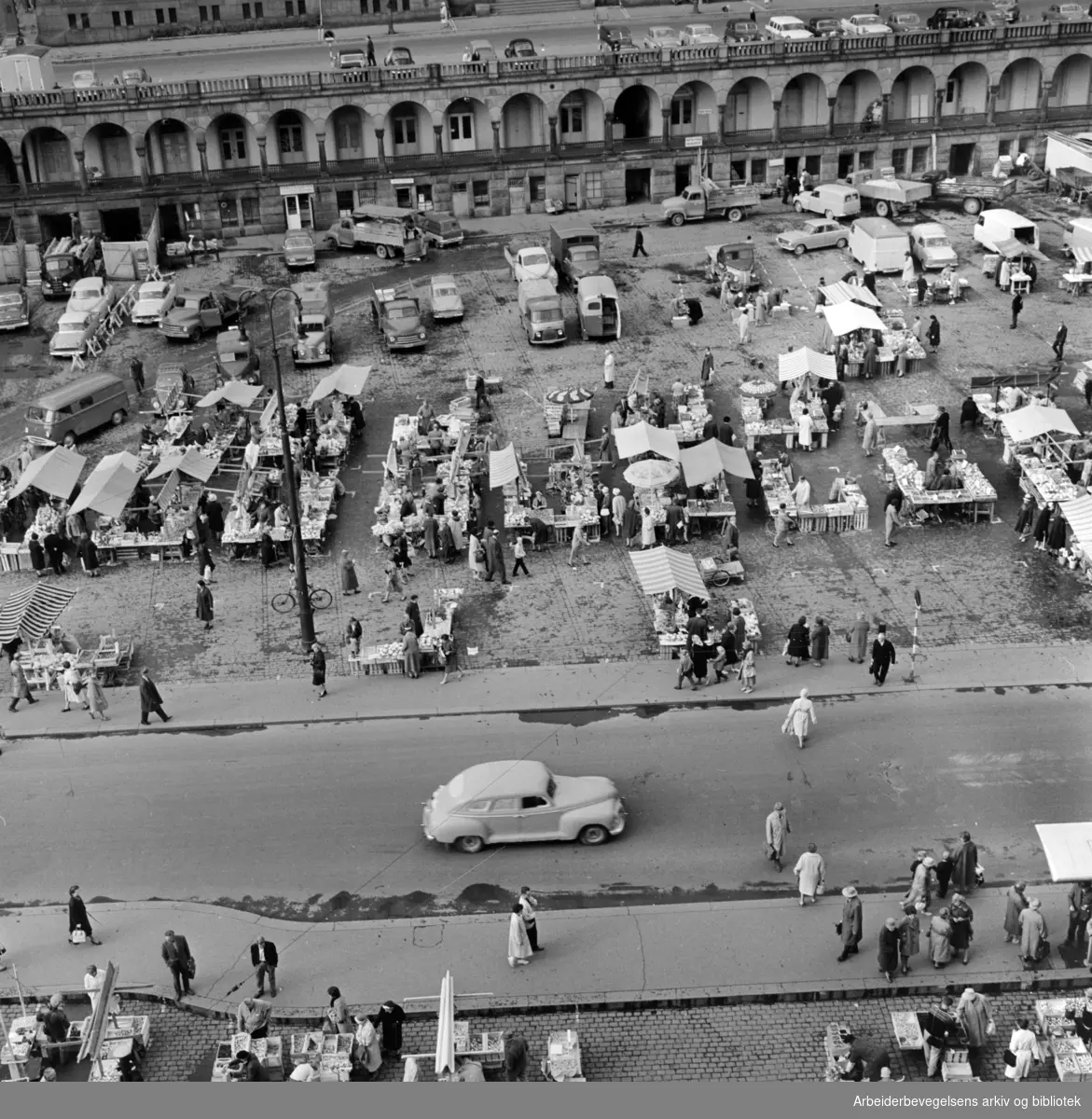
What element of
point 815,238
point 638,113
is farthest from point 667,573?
point 638,113

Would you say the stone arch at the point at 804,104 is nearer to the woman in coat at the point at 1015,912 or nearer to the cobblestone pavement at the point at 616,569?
the cobblestone pavement at the point at 616,569

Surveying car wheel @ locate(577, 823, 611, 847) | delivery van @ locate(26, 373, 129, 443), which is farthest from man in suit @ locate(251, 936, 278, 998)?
delivery van @ locate(26, 373, 129, 443)

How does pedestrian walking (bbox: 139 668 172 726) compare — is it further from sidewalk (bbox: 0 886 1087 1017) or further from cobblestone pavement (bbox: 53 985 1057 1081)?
cobblestone pavement (bbox: 53 985 1057 1081)

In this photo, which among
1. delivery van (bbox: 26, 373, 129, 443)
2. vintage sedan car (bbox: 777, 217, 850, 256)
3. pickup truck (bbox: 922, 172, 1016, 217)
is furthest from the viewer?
pickup truck (bbox: 922, 172, 1016, 217)

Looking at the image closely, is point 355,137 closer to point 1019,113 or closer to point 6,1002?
point 1019,113

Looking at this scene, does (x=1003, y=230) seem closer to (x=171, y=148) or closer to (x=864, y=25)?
(x=864, y=25)

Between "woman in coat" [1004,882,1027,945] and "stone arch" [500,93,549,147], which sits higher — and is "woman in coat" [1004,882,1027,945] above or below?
below

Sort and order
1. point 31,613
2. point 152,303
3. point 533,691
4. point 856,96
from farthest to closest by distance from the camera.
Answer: point 856,96 → point 152,303 → point 31,613 → point 533,691
